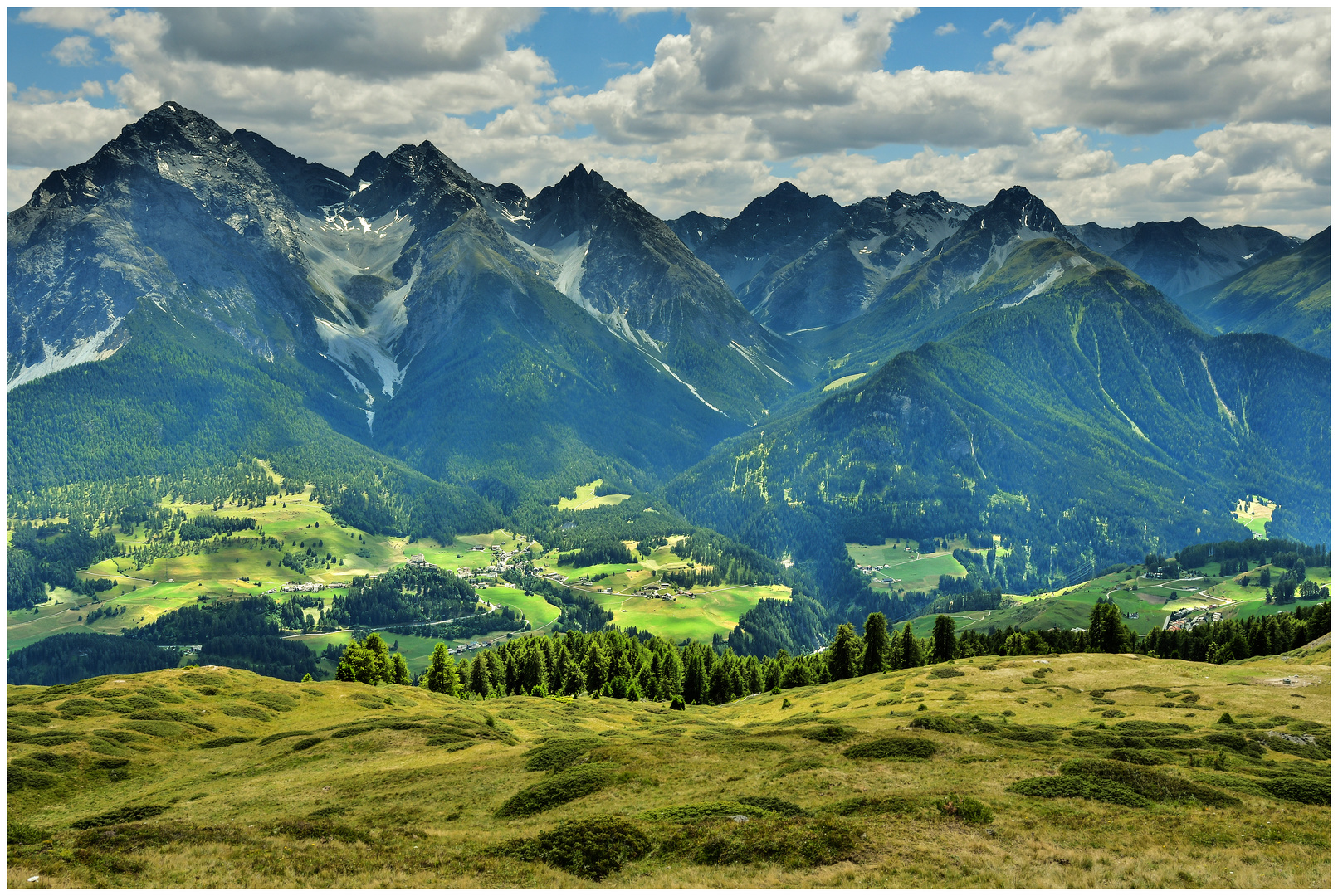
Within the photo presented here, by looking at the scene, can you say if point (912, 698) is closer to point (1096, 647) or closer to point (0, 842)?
point (1096, 647)

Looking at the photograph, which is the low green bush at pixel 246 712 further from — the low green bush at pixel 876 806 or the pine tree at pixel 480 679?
the low green bush at pixel 876 806

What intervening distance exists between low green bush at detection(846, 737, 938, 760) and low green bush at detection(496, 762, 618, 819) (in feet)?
64.2

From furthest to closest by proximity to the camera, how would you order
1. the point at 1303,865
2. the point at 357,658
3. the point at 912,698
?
the point at 357,658
the point at 912,698
the point at 1303,865

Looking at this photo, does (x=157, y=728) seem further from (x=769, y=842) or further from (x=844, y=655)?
(x=844, y=655)

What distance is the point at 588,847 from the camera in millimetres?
46000

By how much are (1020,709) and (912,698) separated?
1417 centimetres

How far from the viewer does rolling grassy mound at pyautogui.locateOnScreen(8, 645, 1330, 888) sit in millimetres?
43781

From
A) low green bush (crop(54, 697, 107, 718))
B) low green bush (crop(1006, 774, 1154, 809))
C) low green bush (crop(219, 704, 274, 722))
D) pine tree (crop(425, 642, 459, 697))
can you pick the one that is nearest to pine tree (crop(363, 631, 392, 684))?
pine tree (crop(425, 642, 459, 697))

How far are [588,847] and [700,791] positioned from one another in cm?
1401

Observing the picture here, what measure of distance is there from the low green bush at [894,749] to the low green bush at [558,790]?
19561 mm

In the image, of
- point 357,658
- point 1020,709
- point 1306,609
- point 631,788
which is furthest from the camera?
point 1306,609

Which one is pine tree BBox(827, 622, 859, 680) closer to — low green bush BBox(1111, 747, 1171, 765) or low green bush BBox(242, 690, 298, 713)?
low green bush BBox(1111, 747, 1171, 765)

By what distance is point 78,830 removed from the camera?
174ft

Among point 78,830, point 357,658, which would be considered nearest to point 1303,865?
point 78,830
